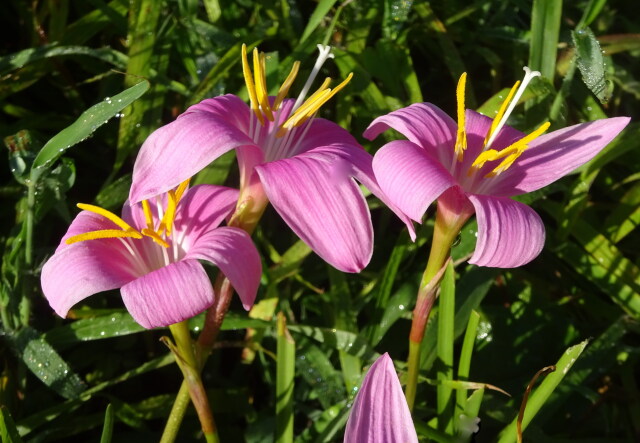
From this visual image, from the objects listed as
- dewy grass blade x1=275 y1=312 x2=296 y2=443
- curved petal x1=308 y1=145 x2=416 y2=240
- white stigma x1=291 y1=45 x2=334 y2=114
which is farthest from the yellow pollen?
dewy grass blade x1=275 y1=312 x2=296 y2=443

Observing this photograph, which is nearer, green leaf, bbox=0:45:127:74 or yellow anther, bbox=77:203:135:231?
yellow anther, bbox=77:203:135:231

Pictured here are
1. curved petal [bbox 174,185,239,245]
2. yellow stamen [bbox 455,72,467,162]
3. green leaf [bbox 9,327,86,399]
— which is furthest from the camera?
green leaf [bbox 9,327,86,399]

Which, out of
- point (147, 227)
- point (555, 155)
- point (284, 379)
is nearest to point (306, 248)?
point (284, 379)

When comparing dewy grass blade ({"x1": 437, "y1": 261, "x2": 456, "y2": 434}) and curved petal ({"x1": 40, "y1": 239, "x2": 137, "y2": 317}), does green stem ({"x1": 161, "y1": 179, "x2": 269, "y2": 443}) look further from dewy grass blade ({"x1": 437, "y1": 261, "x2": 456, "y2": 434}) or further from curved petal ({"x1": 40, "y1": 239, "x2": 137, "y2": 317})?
dewy grass blade ({"x1": 437, "y1": 261, "x2": 456, "y2": 434})

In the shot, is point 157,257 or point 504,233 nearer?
point 504,233

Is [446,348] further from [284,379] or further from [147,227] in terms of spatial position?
[147,227]
